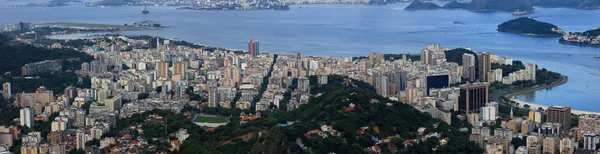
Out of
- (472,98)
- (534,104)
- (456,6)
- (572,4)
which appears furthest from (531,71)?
(456,6)

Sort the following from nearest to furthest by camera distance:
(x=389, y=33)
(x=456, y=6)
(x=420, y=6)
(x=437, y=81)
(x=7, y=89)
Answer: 1. (x=7, y=89)
2. (x=437, y=81)
3. (x=389, y=33)
4. (x=420, y=6)
5. (x=456, y=6)

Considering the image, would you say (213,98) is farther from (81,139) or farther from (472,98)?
(472,98)

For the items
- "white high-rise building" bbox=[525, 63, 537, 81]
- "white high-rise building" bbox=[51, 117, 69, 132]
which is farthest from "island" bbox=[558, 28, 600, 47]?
"white high-rise building" bbox=[51, 117, 69, 132]

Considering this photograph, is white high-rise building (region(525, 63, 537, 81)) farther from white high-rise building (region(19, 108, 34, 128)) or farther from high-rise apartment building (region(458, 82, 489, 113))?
white high-rise building (region(19, 108, 34, 128))

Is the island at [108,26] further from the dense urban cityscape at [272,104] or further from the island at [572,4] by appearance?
the island at [572,4]

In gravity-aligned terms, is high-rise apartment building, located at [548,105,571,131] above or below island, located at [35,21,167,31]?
below

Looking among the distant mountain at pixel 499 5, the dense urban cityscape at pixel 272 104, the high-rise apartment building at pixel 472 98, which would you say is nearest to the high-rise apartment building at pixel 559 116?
the dense urban cityscape at pixel 272 104
